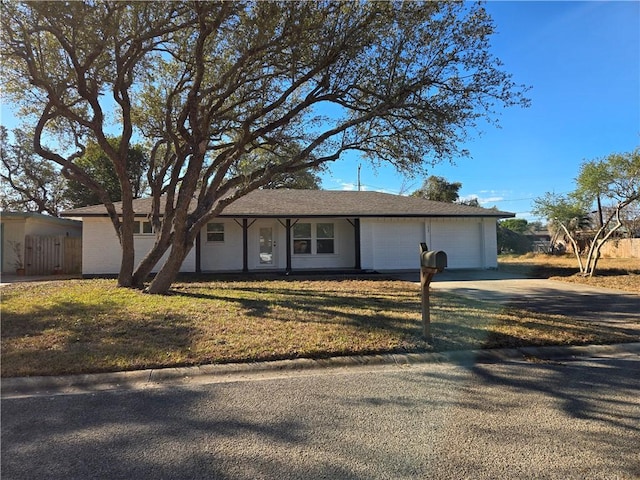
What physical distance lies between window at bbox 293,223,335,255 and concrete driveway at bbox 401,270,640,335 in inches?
167

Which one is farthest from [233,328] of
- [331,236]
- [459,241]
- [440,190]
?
[440,190]

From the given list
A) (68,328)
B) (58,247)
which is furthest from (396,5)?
(58,247)

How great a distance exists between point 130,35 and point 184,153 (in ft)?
9.83

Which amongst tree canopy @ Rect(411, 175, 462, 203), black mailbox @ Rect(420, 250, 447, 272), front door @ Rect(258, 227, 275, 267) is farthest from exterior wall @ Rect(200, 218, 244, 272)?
tree canopy @ Rect(411, 175, 462, 203)

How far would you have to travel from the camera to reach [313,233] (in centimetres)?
1853

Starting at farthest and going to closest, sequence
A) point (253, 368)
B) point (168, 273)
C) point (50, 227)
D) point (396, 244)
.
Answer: point (50, 227) → point (396, 244) → point (168, 273) → point (253, 368)

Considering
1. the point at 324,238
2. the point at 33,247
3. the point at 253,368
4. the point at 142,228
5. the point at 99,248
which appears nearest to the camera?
the point at 253,368

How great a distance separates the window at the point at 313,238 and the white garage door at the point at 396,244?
2.00 meters

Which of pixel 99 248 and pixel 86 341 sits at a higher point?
pixel 99 248

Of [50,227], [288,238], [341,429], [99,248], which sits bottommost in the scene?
[341,429]

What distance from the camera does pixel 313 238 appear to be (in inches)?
728

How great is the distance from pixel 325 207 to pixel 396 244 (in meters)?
3.47

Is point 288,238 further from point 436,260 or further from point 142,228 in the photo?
point 436,260

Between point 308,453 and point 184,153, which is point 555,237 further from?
point 308,453
